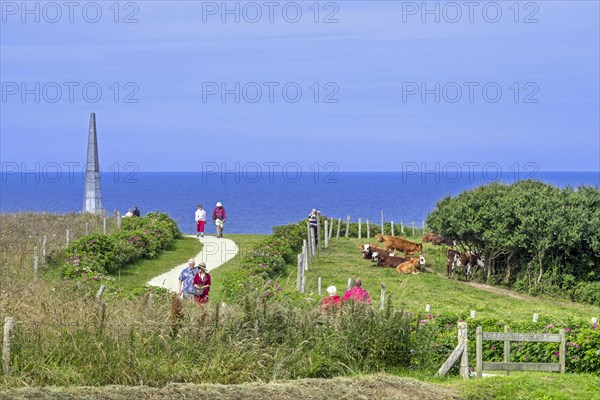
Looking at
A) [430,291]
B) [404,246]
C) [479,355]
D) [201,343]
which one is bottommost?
[430,291]

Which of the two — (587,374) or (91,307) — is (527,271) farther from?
(91,307)

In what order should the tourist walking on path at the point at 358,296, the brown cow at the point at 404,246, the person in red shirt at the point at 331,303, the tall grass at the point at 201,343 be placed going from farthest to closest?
the brown cow at the point at 404,246 → the tourist walking on path at the point at 358,296 → the person in red shirt at the point at 331,303 → the tall grass at the point at 201,343

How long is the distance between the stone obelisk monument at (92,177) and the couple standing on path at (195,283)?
Answer: 101ft

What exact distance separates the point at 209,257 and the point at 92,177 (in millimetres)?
17377

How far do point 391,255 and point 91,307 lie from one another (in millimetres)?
23281

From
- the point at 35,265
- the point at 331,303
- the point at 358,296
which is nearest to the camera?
the point at 331,303

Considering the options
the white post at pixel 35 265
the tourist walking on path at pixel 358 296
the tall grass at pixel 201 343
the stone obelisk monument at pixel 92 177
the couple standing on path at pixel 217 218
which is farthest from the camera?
the stone obelisk monument at pixel 92 177

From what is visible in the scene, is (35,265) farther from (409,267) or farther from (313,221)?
(409,267)

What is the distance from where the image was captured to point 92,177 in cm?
5528

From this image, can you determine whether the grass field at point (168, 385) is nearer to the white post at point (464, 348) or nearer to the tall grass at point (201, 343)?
the tall grass at point (201, 343)

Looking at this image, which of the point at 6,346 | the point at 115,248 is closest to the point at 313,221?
the point at 115,248

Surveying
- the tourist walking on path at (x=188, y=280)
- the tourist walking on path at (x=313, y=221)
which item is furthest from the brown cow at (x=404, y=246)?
the tourist walking on path at (x=188, y=280)

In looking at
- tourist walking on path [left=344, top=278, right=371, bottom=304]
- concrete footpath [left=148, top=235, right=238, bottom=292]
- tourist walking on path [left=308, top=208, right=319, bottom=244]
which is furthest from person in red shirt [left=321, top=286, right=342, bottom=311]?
tourist walking on path [left=308, top=208, right=319, bottom=244]

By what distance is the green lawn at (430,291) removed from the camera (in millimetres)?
31109
